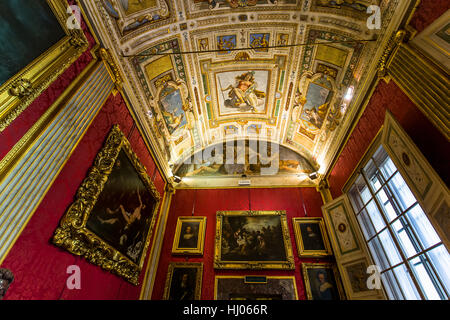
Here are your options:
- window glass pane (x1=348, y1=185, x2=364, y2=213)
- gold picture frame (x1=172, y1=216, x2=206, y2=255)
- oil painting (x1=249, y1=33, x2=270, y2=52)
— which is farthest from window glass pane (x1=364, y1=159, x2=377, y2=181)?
gold picture frame (x1=172, y1=216, x2=206, y2=255)

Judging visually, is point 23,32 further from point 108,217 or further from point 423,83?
point 423,83

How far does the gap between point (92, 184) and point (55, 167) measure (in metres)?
0.76

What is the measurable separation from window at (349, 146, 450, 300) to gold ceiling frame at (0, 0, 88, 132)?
6129mm

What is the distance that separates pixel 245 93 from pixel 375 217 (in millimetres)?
5622

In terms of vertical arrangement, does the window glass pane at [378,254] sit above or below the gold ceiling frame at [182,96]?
below

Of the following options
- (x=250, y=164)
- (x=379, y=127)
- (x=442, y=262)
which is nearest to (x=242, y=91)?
(x=250, y=164)

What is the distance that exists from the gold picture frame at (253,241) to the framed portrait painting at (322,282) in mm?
480

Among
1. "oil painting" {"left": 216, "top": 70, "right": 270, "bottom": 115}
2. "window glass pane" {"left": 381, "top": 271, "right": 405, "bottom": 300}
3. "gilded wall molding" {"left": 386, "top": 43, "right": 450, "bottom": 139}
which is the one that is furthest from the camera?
"oil painting" {"left": 216, "top": 70, "right": 270, "bottom": 115}

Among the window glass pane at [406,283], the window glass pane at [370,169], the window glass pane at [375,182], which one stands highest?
the window glass pane at [370,169]

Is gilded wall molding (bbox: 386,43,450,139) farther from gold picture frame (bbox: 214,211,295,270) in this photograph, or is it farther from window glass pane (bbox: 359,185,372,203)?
gold picture frame (bbox: 214,211,295,270)

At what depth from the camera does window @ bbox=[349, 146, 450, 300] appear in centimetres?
338

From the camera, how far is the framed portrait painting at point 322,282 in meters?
5.74

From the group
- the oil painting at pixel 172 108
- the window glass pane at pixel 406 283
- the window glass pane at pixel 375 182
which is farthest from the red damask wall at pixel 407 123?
the oil painting at pixel 172 108

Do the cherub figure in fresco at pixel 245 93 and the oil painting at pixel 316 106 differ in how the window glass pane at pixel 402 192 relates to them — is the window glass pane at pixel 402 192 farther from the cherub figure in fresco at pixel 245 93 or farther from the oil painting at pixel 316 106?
the cherub figure in fresco at pixel 245 93
